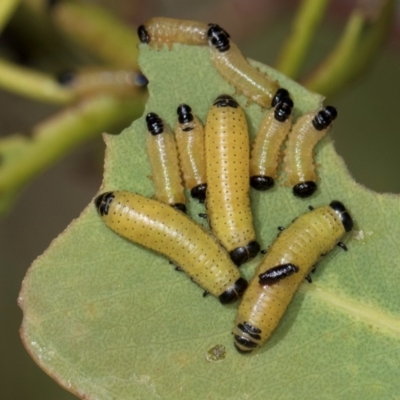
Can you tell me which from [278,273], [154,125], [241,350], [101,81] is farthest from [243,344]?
[101,81]

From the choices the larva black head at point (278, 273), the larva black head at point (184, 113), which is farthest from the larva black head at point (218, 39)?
the larva black head at point (278, 273)

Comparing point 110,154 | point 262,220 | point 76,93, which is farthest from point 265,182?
point 76,93

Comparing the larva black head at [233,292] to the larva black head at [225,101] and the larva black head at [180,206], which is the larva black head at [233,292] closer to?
the larva black head at [180,206]

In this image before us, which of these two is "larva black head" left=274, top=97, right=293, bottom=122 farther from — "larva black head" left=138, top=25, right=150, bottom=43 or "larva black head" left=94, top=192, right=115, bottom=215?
"larva black head" left=94, top=192, right=115, bottom=215

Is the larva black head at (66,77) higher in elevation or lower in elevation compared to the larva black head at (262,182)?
lower

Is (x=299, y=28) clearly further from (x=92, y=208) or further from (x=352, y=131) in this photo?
(x=352, y=131)

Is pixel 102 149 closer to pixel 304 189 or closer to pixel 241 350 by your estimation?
pixel 304 189

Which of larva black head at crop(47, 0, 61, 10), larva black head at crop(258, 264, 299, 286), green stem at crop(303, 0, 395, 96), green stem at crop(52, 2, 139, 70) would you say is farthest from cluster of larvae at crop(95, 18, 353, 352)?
larva black head at crop(47, 0, 61, 10)
